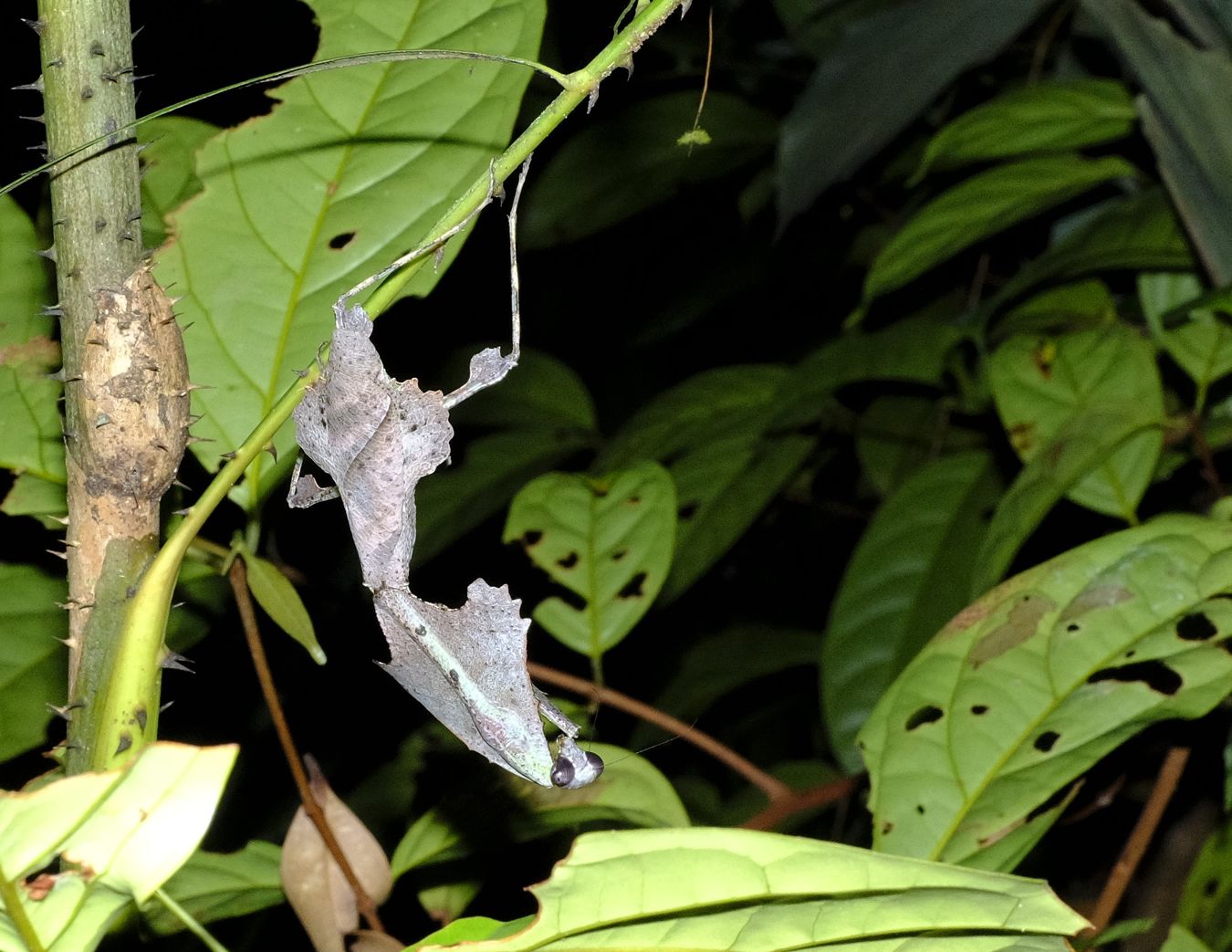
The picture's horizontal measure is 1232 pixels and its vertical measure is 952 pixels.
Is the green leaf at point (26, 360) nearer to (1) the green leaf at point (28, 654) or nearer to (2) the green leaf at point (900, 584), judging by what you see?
(1) the green leaf at point (28, 654)

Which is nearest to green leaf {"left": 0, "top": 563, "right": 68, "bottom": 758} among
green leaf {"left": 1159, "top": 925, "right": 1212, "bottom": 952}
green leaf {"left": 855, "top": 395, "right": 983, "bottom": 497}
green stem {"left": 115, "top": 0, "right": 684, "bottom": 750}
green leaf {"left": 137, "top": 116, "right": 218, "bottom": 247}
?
green leaf {"left": 137, "top": 116, "right": 218, "bottom": 247}

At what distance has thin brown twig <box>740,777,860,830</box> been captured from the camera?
3.63 feet

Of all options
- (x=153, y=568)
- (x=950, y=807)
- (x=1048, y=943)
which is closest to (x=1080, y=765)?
(x=950, y=807)

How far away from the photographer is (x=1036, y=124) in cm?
185

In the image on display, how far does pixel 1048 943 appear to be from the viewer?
57 cm

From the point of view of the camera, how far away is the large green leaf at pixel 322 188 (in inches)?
39.0

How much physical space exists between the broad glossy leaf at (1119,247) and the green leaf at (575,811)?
1151mm

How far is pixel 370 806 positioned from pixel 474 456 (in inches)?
26.8

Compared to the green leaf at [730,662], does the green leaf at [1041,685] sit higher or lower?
higher

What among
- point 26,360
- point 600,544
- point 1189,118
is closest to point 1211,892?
point 600,544

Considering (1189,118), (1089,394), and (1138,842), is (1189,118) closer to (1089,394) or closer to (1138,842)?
(1089,394)

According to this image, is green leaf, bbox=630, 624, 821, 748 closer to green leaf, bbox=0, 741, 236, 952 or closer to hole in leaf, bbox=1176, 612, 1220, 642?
hole in leaf, bbox=1176, 612, 1220, 642

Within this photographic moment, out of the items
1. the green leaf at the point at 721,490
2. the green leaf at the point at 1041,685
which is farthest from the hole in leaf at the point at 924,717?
the green leaf at the point at 721,490

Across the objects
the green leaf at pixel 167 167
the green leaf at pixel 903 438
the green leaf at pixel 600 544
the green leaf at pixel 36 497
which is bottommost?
the green leaf at pixel 903 438
